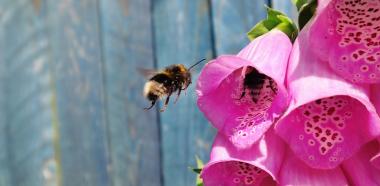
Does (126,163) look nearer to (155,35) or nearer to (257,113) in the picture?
(155,35)

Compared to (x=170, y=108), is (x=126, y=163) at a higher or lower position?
lower

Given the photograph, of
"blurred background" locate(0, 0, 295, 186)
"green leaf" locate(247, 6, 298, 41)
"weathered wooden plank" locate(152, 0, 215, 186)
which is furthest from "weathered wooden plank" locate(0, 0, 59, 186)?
"green leaf" locate(247, 6, 298, 41)

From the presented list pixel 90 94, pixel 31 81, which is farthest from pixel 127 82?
pixel 31 81

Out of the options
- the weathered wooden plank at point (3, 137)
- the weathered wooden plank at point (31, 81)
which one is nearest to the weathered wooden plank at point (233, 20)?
the weathered wooden plank at point (31, 81)

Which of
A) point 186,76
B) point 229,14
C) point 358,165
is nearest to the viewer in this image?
point 358,165

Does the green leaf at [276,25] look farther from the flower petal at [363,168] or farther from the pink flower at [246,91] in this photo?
the flower petal at [363,168]

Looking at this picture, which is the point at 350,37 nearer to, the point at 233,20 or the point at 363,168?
the point at 363,168

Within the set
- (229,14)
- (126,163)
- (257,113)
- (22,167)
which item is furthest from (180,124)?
(257,113)

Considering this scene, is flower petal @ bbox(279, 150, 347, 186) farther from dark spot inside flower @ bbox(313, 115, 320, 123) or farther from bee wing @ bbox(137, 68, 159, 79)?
bee wing @ bbox(137, 68, 159, 79)
